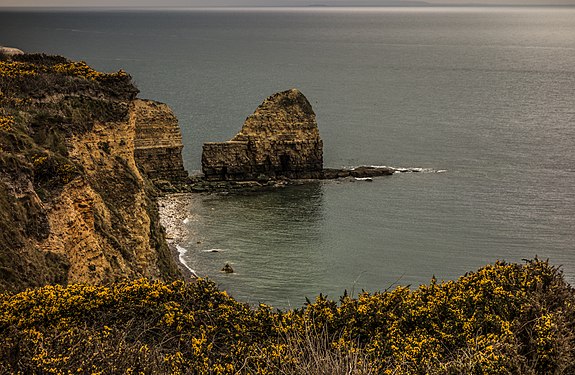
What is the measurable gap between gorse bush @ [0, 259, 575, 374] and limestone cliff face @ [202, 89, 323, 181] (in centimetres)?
5151

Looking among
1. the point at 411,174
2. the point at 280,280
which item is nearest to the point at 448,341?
the point at 280,280

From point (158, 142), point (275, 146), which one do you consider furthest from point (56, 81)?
point (275, 146)

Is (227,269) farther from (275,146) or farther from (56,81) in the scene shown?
(275,146)

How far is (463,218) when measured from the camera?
57719 mm

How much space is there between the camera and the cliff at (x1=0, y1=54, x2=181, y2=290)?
881 inches

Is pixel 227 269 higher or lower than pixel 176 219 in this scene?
lower

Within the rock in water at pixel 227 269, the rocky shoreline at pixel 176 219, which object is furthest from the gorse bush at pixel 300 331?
the rocky shoreline at pixel 176 219

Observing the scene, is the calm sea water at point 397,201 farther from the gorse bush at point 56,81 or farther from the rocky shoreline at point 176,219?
the gorse bush at point 56,81

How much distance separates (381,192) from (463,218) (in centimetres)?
919

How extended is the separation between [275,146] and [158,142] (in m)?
10.4

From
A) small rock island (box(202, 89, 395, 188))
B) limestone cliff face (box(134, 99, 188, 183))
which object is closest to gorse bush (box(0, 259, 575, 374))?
limestone cliff face (box(134, 99, 188, 183))

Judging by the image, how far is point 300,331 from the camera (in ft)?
52.9

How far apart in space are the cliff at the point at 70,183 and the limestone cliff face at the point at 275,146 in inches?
1297

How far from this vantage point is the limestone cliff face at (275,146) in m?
69.4
